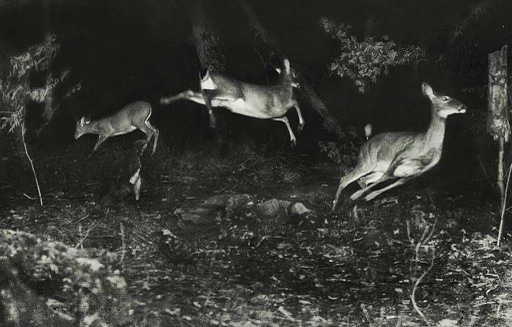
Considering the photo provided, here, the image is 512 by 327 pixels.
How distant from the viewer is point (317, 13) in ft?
12.5

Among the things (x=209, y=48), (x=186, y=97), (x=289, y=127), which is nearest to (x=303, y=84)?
(x=289, y=127)

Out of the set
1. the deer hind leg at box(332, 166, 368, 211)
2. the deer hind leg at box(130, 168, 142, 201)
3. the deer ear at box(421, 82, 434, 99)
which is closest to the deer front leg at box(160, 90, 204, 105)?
the deer hind leg at box(130, 168, 142, 201)

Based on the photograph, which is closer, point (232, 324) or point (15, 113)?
point (232, 324)

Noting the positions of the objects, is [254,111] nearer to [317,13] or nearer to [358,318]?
[317,13]

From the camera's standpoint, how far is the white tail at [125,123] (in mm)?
3832

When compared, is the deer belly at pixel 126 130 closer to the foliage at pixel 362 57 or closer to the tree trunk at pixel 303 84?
the tree trunk at pixel 303 84

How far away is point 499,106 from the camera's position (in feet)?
12.0

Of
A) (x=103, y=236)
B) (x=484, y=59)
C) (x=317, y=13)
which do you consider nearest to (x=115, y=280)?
(x=103, y=236)

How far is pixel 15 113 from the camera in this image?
3.93m

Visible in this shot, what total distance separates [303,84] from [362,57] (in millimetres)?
382

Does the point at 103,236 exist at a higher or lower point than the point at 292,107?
lower

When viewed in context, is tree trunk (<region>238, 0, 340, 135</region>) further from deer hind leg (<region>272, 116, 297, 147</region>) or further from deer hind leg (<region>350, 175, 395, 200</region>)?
deer hind leg (<region>350, 175, 395, 200</region>)

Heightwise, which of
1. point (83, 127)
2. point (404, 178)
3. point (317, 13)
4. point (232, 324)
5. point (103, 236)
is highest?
point (317, 13)

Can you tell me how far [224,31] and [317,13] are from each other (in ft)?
1.86
